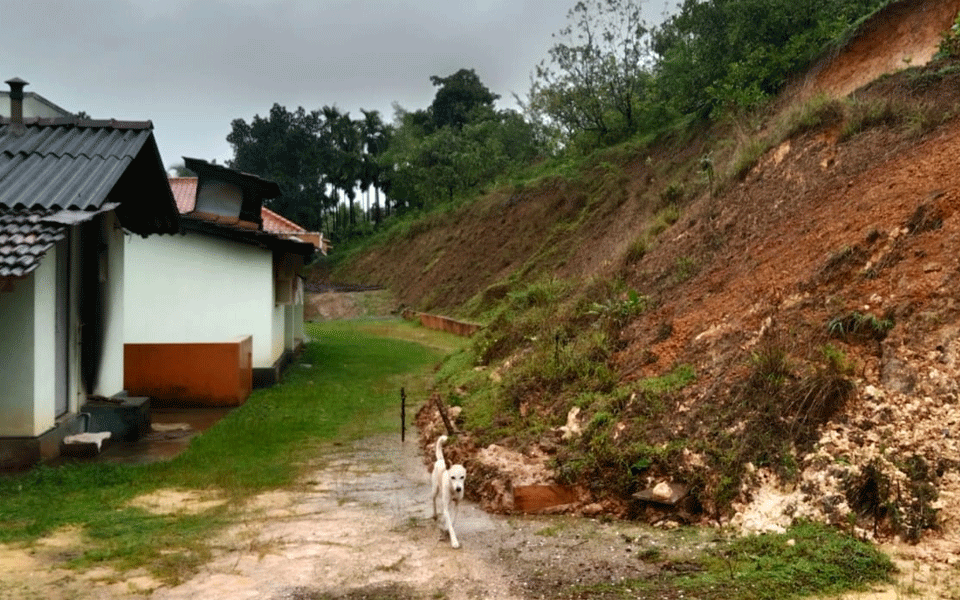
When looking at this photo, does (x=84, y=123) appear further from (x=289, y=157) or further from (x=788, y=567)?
(x=289, y=157)

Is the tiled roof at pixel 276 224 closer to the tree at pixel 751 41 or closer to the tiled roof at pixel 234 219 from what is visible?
the tiled roof at pixel 234 219

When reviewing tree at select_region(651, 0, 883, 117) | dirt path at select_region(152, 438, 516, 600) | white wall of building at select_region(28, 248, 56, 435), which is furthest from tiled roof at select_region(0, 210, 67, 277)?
tree at select_region(651, 0, 883, 117)

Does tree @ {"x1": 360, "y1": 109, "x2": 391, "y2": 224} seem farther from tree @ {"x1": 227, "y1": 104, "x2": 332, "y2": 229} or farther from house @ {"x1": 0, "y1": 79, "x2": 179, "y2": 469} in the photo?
house @ {"x1": 0, "y1": 79, "x2": 179, "y2": 469}

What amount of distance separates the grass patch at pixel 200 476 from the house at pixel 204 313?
2.34 ft

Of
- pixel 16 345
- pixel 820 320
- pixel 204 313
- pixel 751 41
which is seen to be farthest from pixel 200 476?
pixel 751 41

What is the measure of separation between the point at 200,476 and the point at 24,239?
9.69 ft

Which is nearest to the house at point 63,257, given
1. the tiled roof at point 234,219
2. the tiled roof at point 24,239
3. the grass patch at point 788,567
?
the tiled roof at point 24,239

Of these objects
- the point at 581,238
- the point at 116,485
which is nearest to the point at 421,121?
the point at 581,238

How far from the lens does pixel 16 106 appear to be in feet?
36.7

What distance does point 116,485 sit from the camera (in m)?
8.93

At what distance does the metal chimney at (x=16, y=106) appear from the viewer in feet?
36.6

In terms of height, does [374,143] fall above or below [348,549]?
above

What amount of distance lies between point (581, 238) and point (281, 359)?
46.0ft

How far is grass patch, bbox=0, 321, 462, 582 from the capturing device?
6945 millimetres
